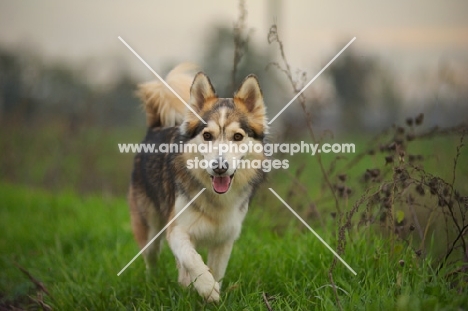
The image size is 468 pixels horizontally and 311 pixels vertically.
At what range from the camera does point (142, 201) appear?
192 inches

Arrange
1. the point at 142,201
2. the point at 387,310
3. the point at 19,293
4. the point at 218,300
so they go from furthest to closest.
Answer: the point at 142,201, the point at 19,293, the point at 218,300, the point at 387,310

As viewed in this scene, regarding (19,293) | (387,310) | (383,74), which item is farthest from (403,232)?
(383,74)

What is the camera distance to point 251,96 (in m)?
4.01

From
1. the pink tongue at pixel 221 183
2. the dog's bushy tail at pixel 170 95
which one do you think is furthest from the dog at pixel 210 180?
the dog's bushy tail at pixel 170 95

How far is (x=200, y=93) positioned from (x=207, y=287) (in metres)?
1.52

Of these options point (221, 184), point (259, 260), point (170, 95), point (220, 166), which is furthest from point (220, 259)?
point (170, 95)

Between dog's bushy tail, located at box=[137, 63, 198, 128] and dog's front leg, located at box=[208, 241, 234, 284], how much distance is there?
130 centimetres

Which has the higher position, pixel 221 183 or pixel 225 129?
pixel 225 129

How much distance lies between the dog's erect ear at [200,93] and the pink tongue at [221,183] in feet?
2.20

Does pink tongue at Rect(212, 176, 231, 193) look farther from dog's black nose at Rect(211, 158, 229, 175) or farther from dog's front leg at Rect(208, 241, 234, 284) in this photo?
dog's front leg at Rect(208, 241, 234, 284)

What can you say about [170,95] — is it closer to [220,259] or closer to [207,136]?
[207,136]

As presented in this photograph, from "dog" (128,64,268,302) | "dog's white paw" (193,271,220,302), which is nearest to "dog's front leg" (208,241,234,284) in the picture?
"dog" (128,64,268,302)

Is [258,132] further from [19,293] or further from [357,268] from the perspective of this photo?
[19,293]

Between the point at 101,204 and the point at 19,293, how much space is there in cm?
334
